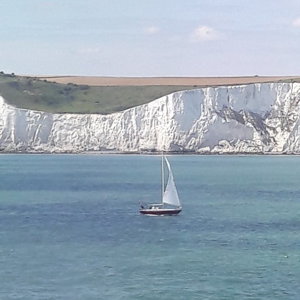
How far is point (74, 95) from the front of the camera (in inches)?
5207

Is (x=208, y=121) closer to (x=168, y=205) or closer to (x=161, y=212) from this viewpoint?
(x=168, y=205)

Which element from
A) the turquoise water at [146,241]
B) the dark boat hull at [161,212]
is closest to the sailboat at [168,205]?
the dark boat hull at [161,212]

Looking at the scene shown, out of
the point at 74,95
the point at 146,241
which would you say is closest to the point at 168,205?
the point at 146,241

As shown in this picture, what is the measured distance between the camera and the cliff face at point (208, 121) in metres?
113

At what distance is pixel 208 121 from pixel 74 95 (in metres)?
26.3

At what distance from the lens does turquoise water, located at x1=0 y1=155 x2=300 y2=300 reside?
3019 cm

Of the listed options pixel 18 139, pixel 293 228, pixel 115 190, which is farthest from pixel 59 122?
pixel 293 228

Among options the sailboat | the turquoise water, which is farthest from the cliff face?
the sailboat

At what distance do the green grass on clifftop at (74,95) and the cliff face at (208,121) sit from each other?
3774 mm

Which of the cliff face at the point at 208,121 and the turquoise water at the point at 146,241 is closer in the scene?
the turquoise water at the point at 146,241

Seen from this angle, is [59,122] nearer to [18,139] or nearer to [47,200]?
[18,139]

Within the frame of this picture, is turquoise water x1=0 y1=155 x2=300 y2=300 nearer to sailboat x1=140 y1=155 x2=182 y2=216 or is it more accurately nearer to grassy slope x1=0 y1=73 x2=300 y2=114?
sailboat x1=140 y1=155 x2=182 y2=216

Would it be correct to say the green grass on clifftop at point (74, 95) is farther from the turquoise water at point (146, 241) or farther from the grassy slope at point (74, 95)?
the turquoise water at point (146, 241)

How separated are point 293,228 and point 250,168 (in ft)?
170
